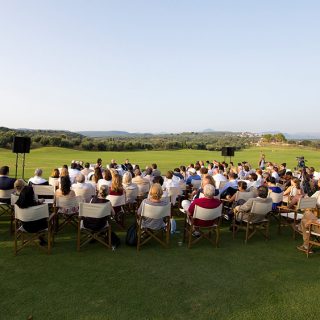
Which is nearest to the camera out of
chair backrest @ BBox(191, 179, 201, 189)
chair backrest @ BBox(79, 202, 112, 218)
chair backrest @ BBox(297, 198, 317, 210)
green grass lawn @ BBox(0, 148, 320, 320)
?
green grass lawn @ BBox(0, 148, 320, 320)

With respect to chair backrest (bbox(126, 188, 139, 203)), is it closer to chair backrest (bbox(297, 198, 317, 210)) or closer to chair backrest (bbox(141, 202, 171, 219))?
chair backrest (bbox(141, 202, 171, 219))

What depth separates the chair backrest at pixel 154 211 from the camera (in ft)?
20.5

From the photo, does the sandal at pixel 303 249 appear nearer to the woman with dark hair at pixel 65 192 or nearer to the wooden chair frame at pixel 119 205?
the wooden chair frame at pixel 119 205

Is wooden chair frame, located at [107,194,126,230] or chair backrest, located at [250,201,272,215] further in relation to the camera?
wooden chair frame, located at [107,194,126,230]

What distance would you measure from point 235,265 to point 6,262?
407cm

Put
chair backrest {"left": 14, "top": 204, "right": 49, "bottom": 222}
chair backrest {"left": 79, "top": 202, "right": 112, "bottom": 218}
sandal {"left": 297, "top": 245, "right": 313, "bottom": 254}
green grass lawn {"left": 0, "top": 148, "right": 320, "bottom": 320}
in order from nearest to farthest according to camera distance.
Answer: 1. green grass lawn {"left": 0, "top": 148, "right": 320, "bottom": 320}
2. chair backrest {"left": 14, "top": 204, "right": 49, "bottom": 222}
3. chair backrest {"left": 79, "top": 202, "right": 112, "bottom": 218}
4. sandal {"left": 297, "top": 245, "right": 313, "bottom": 254}

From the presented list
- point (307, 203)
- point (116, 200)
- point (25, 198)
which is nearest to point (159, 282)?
point (116, 200)

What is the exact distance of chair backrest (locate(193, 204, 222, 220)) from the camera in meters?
6.37

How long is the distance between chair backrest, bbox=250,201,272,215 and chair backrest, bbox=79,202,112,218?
123 inches

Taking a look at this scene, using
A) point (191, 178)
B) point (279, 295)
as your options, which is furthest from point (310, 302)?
point (191, 178)

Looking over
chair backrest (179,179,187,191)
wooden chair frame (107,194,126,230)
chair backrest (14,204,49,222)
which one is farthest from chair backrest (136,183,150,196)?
chair backrest (14,204,49,222)

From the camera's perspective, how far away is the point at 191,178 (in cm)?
1087

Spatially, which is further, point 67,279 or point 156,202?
point 156,202

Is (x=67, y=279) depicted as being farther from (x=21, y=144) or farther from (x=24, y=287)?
(x=21, y=144)
